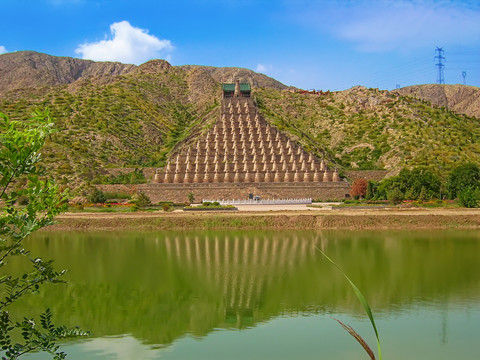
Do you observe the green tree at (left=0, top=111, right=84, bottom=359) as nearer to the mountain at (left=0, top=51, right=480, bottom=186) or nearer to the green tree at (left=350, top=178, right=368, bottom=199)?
the green tree at (left=350, top=178, right=368, bottom=199)

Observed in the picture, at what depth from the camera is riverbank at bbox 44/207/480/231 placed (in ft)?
160

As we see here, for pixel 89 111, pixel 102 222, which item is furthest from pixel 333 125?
pixel 102 222

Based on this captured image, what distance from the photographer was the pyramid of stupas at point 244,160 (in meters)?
80.6

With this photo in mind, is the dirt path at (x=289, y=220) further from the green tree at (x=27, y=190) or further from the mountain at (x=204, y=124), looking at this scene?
the green tree at (x=27, y=190)

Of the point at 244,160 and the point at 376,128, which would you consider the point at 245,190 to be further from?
the point at 376,128

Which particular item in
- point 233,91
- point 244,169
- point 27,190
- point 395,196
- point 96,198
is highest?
point 233,91

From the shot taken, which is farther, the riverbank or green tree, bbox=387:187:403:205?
green tree, bbox=387:187:403:205

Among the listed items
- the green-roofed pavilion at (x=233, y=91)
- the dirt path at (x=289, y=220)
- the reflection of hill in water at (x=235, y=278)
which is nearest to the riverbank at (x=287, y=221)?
the dirt path at (x=289, y=220)

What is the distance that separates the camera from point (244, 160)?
86125 millimetres

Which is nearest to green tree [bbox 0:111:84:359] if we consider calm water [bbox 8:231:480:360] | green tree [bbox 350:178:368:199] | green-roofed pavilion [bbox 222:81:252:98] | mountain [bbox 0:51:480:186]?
calm water [bbox 8:231:480:360]

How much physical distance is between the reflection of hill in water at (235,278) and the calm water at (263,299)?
62 mm

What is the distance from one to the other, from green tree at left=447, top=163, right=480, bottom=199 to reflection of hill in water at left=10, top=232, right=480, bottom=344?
25440 millimetres

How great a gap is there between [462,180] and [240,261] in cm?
4539

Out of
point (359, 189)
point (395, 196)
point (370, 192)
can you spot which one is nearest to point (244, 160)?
point (359, 189)
